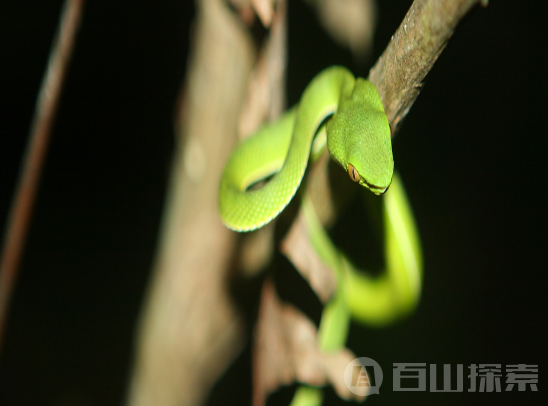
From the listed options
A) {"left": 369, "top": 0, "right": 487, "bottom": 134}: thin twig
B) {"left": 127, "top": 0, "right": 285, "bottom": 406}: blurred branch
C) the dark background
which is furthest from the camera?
the dark background

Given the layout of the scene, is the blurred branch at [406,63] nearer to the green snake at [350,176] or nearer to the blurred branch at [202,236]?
the green snake at [350,176]

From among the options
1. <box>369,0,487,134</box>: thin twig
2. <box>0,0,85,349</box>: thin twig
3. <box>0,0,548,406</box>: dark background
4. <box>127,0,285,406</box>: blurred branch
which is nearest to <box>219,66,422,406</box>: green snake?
<box>369,0,487,134</box>: thin twig

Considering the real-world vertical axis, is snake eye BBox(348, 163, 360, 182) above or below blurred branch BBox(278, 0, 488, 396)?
below

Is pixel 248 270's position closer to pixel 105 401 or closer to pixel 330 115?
pixel 330 115

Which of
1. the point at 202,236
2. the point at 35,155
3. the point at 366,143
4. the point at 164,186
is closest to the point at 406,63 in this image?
the point at 366,143

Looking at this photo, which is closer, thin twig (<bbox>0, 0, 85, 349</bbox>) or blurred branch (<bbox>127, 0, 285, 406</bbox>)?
thin twig (<bbox>0, 0, 85, 349</bbox>)

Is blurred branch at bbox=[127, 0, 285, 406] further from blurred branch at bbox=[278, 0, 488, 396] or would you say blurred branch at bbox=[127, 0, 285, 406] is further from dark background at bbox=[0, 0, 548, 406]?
blurred branch at bbox=[278, 0, 488, 396]
